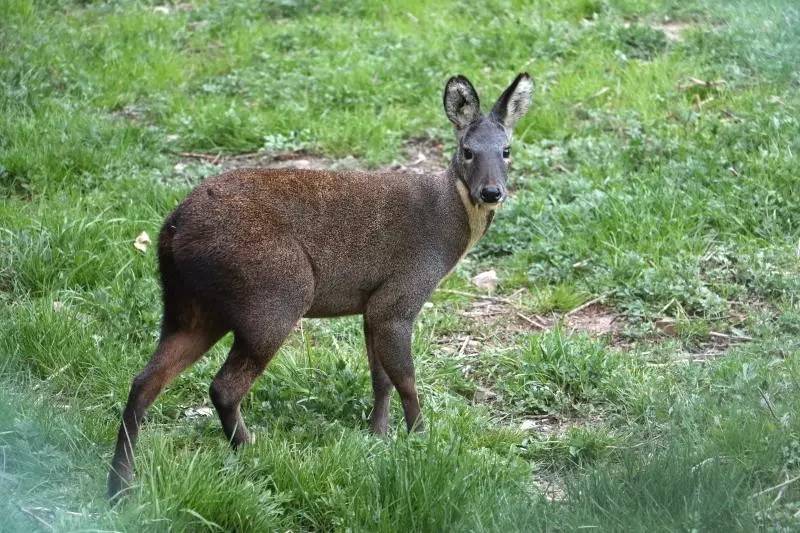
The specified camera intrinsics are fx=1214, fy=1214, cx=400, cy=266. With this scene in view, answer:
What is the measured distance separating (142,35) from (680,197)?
17.8ft

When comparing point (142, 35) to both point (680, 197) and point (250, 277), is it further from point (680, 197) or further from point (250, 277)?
point (250, 277)

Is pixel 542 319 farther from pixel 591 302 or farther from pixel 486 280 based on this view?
pixel 486 280

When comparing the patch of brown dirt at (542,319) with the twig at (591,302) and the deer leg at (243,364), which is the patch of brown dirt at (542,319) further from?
the deer leg at (243,364)

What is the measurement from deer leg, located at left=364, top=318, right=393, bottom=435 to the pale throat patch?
2.49 ft

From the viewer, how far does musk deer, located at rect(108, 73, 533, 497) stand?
545cm

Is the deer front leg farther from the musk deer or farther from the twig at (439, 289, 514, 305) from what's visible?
the twig at (439, 289, 514, 305)

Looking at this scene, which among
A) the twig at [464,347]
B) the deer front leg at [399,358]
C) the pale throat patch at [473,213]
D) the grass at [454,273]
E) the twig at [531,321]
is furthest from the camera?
the twig at [531,321]

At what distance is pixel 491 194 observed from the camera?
6172mm

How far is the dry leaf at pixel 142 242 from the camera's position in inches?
301

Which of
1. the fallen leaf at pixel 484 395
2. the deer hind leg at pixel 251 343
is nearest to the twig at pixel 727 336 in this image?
the fallen leaf at pixel 484 395

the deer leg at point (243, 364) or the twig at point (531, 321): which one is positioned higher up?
the deer leg at point (243, 364)

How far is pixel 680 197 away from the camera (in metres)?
8.34

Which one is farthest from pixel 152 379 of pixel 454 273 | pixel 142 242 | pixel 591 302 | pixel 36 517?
pixel 591 302

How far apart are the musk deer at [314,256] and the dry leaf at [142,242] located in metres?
1.91
